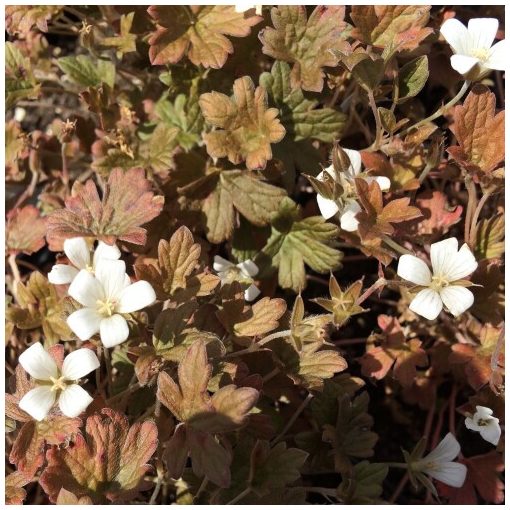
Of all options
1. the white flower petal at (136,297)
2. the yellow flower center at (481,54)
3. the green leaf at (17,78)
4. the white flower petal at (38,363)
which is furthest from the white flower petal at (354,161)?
the green leaf at (17,78)

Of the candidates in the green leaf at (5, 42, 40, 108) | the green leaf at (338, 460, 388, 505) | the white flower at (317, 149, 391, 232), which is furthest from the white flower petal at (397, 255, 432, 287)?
the green leaf at (5, 42, 40, 108)

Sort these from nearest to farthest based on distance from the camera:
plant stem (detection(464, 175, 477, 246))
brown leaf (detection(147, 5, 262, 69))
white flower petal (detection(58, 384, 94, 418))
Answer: white flower petal (detection(58, 384, 94, 418))
plant stem (detection(464, 175, 477, 246))
brown leaf (detection(147, 5, 262, 69))

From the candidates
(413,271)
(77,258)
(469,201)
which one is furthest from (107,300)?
(469,201)

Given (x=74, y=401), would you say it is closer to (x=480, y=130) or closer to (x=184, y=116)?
(x=184, y=116)

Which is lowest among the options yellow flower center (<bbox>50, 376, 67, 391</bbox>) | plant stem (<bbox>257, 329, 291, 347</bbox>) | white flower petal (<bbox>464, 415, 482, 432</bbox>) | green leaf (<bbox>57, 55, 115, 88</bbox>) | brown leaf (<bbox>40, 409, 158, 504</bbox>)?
white flower petal (<bbox>464, 415, 482, 432</bbox>)

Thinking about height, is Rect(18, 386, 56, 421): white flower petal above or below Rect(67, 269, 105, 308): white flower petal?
below

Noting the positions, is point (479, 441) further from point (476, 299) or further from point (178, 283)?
point (178, 283)

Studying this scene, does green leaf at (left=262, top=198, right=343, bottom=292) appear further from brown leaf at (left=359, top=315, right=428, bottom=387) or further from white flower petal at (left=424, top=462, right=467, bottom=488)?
white flower petal at (left=424, top=462, right=467, bottom=488)
